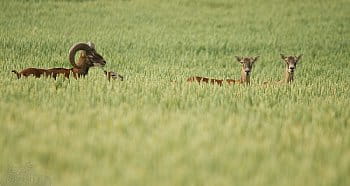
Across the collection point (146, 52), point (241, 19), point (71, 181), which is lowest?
point (71, 181)

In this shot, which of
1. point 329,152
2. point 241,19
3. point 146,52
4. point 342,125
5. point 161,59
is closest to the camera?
point 329,152

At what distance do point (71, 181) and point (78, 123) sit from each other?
6.11 ft

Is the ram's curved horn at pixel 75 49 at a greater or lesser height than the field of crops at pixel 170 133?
greater

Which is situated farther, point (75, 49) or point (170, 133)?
point (75, 49)

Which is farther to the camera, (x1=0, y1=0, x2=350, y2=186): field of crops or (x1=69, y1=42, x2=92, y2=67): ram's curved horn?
(x1=69, y1=42, x2=92, y2=67): ram's curved horn

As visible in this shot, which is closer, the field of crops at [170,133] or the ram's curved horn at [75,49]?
the field of crops at [170,133]

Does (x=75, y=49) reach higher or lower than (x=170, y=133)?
higher

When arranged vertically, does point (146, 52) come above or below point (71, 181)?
above

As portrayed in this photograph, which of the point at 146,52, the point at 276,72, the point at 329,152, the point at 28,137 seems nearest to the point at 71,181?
the point at 28,137

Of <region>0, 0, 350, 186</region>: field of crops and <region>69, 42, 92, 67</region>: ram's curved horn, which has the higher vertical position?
<region>69, 42, 92, 67</region>: ram's curved horn

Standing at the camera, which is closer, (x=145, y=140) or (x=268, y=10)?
(x=145, y=140)

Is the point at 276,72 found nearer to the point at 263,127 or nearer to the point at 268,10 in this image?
the point at 263,127

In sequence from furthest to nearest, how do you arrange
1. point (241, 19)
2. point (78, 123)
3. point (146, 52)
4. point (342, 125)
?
point (241, 19)
point (146, 52)
point (342, 125)
point (78, 123)

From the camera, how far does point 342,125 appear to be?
607 centimetres
